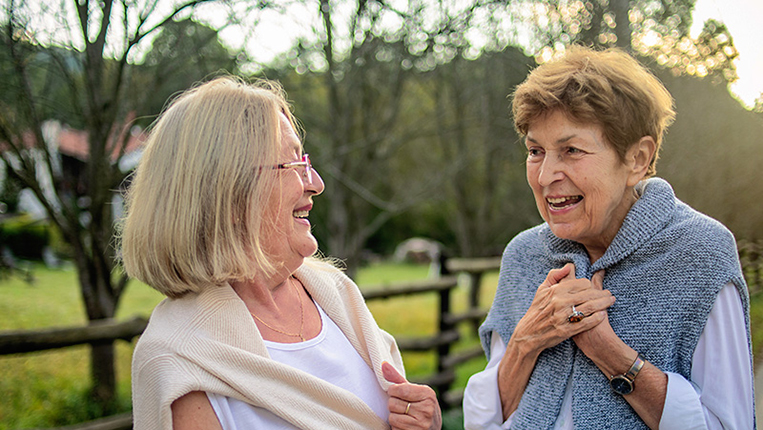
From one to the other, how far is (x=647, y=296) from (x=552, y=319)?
304mm

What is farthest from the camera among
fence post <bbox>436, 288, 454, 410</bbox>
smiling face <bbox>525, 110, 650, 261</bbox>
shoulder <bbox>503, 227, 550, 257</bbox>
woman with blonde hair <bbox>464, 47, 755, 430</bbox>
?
fence post <bbox>436, 288, 454, 410</bbox>

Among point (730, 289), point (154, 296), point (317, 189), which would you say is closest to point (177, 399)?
point (317, 189)

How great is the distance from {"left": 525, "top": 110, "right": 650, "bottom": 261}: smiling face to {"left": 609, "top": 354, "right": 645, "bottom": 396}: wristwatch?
16.6 inches

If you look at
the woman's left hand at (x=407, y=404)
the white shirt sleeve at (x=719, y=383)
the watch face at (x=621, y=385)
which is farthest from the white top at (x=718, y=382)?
the woman's left hand at (x=407, y=404)

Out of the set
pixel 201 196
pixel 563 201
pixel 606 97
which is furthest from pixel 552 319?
pixel 201 196

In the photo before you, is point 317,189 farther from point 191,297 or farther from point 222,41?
point 222,41

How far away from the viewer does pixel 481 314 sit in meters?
6.95

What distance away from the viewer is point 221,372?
1.47 m

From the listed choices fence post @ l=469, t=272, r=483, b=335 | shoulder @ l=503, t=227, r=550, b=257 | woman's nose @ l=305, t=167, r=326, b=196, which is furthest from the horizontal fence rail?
fence post @ l=469, t=272, r=483, b=335

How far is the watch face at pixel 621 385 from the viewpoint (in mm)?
1607

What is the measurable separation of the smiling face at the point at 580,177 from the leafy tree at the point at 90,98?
2061mm

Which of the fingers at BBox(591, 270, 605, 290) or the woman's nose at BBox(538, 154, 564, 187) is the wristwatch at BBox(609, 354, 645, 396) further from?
the woman's nose at BBox(538, 154, 564, 187)

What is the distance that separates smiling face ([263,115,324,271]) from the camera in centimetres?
171

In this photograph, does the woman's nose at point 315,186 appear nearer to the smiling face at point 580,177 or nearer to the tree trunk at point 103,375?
the smiling face at point 580,177
